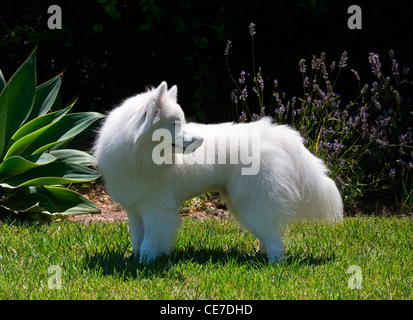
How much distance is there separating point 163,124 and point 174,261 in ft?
3.55

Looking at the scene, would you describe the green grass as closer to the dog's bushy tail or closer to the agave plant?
the agave plant

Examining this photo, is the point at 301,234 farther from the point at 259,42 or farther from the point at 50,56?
the point at 50,56

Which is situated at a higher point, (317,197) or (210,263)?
(317,197)

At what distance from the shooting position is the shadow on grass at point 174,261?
425cm

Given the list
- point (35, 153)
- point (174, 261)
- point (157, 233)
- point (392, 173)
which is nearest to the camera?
point (157, 233)

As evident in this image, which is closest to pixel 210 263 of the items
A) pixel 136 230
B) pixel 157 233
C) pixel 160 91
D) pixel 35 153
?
pixel 157 233

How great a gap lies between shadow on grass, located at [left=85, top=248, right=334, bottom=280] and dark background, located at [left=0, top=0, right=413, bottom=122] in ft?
8.32

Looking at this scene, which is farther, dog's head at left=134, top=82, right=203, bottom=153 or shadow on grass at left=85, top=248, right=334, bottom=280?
shadow on grass at left=85, top=248, right=334, bottom=280

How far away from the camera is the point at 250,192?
450 cm

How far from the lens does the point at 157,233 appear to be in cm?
443

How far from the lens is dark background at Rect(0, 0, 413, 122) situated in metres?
6.86

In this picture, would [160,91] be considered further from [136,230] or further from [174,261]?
[174,261]

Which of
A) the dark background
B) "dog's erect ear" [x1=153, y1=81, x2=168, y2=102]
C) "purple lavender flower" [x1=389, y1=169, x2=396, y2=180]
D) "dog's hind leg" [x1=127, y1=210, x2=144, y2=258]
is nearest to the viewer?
"dog's erect ear" [x1=153, y1=81, x2=168, y2=102]

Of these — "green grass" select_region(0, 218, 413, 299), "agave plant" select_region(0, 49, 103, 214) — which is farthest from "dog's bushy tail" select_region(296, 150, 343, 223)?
"agave plant" select_region(0, 49, 103, 214)
